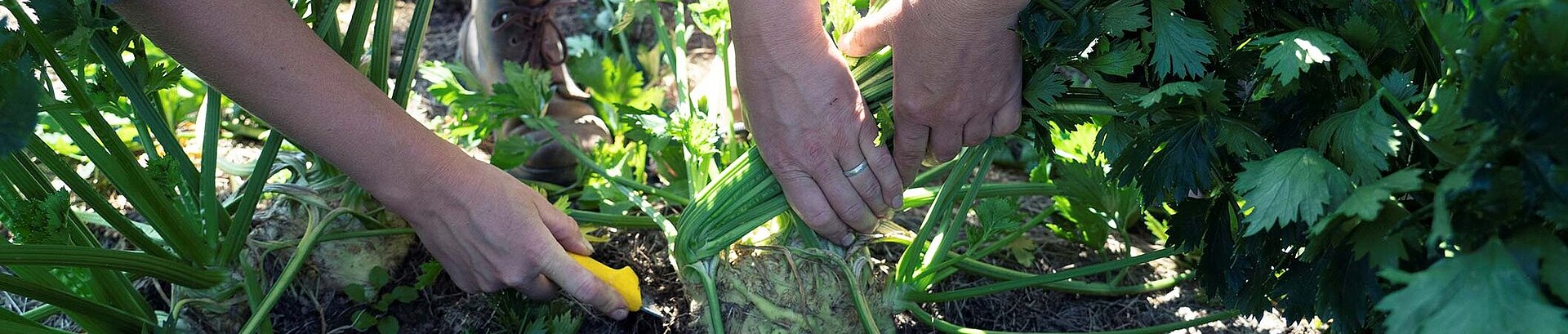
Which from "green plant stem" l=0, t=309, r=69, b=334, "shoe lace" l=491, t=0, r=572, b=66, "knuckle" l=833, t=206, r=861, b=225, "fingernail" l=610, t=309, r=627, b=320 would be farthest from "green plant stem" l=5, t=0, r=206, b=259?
"knuckle" l=833, t=206, r=861, b=225

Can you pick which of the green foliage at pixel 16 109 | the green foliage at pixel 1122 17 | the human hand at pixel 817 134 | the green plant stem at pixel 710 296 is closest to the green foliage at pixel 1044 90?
the green foliage at pixel 1122 17

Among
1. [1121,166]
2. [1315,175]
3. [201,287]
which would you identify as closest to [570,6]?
[201,287]

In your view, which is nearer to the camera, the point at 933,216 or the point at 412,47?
the point at 933,216

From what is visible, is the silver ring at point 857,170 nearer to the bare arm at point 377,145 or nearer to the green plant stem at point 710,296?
the green plant stem at point 710,296

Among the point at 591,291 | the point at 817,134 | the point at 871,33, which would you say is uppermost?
the point at 871,33

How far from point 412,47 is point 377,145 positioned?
0.43 metres

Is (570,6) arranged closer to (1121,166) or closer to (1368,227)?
(1121,166)

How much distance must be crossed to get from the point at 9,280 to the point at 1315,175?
1550 mm

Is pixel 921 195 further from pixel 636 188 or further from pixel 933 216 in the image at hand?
pixel 636 188

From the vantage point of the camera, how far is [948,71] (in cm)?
146

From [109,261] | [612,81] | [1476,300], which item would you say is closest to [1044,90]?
[1476,300]

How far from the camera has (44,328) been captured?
4.82 feet

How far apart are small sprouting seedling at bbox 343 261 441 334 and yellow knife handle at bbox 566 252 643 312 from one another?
271 millimetres

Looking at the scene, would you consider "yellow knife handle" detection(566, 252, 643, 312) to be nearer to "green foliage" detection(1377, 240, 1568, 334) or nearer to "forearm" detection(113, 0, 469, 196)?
"forearm" detection(113, 0, 469, 196)
